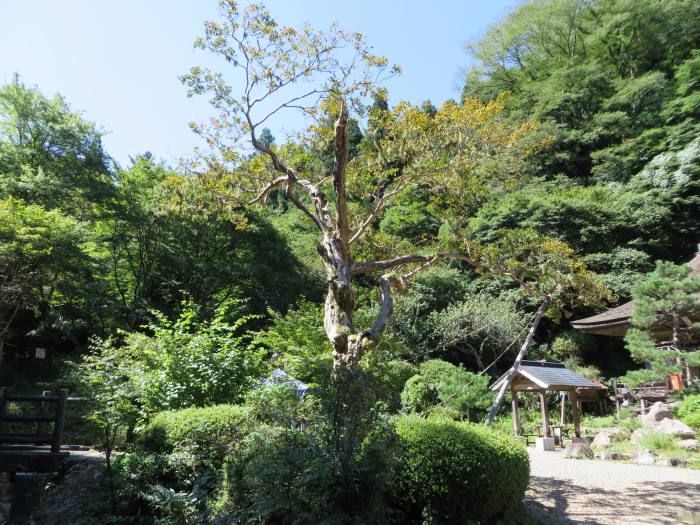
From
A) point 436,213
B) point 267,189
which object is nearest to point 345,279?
point 267,189

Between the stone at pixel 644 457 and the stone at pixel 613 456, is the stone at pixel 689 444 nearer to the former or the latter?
the stone at pixel 644 457

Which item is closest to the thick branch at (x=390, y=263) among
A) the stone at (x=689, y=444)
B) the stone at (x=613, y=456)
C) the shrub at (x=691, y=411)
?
the stone at (x=613, y=456)

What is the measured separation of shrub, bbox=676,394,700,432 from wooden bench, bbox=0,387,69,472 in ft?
37.5

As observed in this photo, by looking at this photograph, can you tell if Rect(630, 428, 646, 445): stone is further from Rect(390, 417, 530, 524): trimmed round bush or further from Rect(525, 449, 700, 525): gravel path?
Rect(390, 417, 530, 524): trimmed round bush

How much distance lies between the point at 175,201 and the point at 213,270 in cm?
1168

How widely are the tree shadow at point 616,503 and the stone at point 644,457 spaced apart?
2.33 metres

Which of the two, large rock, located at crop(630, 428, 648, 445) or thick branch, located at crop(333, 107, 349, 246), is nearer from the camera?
thick branch, located at crop(333, 107, 349, 246)

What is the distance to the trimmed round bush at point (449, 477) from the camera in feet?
14.3

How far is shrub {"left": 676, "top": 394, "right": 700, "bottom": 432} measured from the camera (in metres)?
9.62

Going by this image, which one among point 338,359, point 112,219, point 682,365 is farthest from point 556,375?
point 112,219

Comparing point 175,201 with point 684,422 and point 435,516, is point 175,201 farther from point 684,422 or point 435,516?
point 684,422

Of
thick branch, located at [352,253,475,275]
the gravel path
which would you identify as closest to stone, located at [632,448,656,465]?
the gravel path

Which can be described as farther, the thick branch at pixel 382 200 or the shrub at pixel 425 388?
the shrub at pixel 425 388

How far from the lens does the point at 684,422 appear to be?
9977 mm
